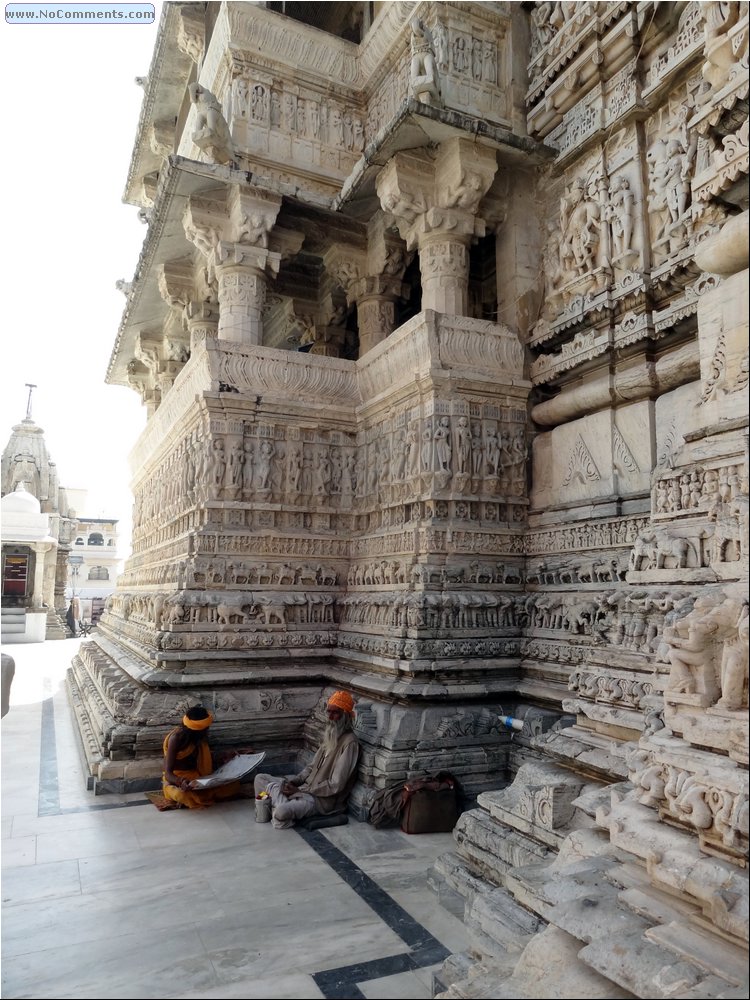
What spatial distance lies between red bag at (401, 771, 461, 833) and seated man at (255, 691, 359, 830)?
579 millimetres

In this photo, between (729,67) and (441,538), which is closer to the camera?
(729,67)

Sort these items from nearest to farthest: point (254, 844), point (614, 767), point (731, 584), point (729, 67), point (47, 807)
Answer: point (731, 584), point (729, 67), point (614, 767), point (254, 844), point (47, 807)

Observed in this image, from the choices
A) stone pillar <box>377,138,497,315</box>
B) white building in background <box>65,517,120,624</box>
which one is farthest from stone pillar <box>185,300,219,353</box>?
white building in background <box>65,517,120,624</box>

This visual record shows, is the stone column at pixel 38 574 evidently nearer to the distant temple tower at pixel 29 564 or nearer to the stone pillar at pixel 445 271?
the distant temple tower at pixel 29 564

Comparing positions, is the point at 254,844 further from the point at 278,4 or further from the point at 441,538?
the point at 278,4

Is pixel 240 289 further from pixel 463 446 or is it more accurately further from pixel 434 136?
pixel 463 446

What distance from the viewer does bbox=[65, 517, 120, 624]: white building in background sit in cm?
6056

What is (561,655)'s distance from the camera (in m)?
6.79

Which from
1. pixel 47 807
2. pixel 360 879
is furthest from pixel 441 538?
pixel 47 807

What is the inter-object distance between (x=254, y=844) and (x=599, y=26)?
A: 8629 millimetres

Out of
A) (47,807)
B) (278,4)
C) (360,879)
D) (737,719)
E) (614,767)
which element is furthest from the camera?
(278,4)

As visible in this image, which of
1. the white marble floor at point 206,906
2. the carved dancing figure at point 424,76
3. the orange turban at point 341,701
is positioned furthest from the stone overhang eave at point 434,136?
the white marble floor at point 206,906

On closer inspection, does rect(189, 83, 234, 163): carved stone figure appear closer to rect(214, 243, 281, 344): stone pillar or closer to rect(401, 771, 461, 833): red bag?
rect(214, 243, 281, 344): stone pillar

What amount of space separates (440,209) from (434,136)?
0.77m
